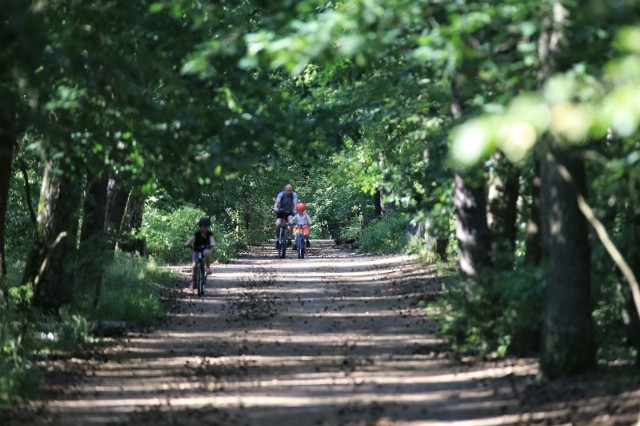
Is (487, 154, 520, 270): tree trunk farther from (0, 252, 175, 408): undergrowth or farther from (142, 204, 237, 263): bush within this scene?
(142, 204, 237, 263): bush

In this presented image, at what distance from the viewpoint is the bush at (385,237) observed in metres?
37.4

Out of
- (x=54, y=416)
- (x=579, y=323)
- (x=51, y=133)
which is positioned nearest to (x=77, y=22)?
(x=51, y=133)

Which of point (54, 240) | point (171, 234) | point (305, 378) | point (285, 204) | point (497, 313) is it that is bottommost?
point (305, 378)

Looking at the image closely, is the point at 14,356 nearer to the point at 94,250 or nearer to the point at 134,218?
the point at 94,250

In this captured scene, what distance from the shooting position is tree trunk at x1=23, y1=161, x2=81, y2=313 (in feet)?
51.0

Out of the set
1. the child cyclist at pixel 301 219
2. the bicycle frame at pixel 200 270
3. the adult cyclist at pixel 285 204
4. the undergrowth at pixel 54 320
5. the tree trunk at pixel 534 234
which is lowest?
the undergrowth at pixel 54 320

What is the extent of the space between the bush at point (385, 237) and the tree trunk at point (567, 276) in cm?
2589

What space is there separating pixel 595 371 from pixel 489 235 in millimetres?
4712

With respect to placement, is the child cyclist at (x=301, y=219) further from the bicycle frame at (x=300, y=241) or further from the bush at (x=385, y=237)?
the bush at (x=385, y=237)

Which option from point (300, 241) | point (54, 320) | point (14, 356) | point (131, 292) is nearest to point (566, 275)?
point (14, 356)

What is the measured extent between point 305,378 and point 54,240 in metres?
5.75

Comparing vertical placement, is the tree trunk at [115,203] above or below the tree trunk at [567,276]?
above

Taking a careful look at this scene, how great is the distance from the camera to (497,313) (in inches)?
497

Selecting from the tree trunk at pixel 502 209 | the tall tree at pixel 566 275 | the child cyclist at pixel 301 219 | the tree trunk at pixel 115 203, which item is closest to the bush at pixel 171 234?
the child cyclist at pixel 301 219
